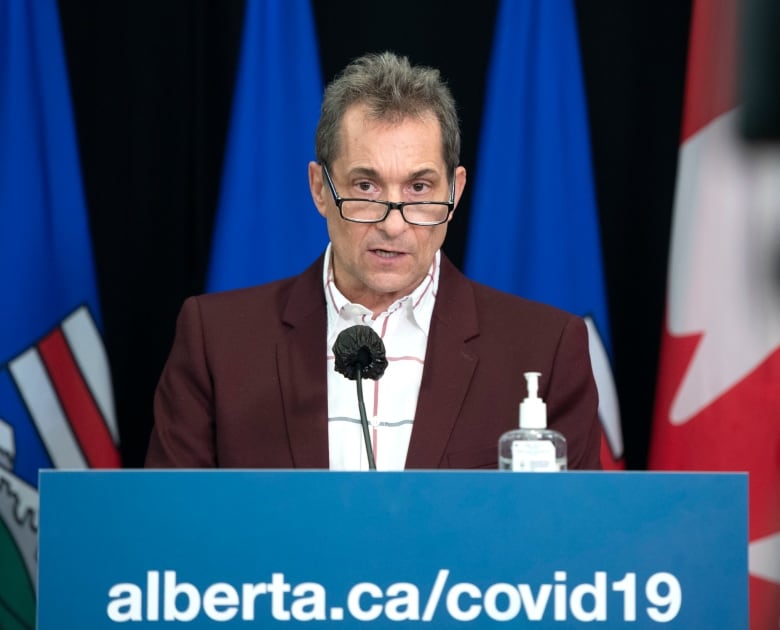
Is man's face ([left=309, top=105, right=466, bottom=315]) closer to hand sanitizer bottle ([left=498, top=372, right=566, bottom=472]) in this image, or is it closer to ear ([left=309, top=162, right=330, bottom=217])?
ear ([left=309, top=162, right=330, bottom=217])

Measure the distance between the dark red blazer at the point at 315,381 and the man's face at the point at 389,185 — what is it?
13cm

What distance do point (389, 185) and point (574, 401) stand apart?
493mm

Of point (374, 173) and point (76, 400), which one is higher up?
point (374, 173)

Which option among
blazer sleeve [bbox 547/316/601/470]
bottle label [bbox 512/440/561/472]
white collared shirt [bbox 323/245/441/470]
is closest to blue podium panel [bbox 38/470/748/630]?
bottle label [bbox 512/440/561/472]

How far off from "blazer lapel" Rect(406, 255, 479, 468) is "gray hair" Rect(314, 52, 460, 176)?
0.23 metres

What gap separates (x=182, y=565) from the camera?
1.12 m

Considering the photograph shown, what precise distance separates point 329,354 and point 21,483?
98 cm

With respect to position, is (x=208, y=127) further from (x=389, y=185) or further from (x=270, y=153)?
(x=389, y=185)

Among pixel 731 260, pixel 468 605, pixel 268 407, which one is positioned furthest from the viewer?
pixel 731 260

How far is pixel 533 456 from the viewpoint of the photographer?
4.16 feet

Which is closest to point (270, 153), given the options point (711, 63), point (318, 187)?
point (318, 187)

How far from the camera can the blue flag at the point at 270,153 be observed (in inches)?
101

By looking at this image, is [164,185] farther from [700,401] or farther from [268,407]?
[700,401]

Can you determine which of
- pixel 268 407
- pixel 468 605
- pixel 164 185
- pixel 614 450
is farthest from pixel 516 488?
pixel 164 185
